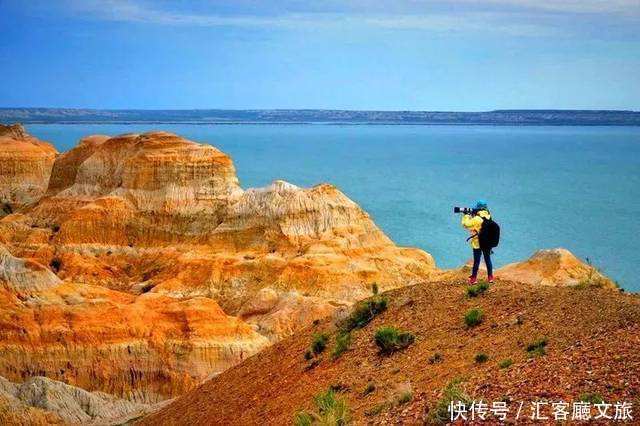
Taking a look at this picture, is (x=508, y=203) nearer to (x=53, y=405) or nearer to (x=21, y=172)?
(x=21, y=172)

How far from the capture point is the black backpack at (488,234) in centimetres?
1906

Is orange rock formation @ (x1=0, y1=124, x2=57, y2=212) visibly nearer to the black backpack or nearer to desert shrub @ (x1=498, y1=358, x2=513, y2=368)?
the black backpack

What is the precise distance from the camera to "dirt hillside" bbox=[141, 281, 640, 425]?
1382 centimetres

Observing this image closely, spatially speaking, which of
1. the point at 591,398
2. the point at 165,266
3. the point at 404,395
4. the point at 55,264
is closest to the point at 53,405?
Answer: the point at 404,395

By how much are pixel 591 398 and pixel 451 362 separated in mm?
3474

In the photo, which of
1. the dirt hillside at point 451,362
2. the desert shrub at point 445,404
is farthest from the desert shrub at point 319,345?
the desert shrub at point 445,404

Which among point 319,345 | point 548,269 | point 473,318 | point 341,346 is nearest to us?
point 473,318

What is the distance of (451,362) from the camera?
52.5ft

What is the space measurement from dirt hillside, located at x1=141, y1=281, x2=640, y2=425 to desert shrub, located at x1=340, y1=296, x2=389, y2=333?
0.16m

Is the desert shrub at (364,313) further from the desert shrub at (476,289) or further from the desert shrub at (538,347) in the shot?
the desert shrub at (538,347)

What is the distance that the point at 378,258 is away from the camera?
226ft

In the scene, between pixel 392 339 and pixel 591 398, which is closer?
pixel 591 398

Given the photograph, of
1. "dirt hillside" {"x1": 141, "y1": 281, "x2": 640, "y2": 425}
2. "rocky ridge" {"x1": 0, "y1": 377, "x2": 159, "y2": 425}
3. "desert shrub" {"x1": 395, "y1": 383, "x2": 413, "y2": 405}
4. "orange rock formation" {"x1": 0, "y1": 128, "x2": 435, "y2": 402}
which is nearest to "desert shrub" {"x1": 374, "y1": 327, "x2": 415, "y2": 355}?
"dirt hillside" {"x1": 141, "y1": 281, "x2": 640, "y2": 425}

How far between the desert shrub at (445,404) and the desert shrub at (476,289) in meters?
4.69
